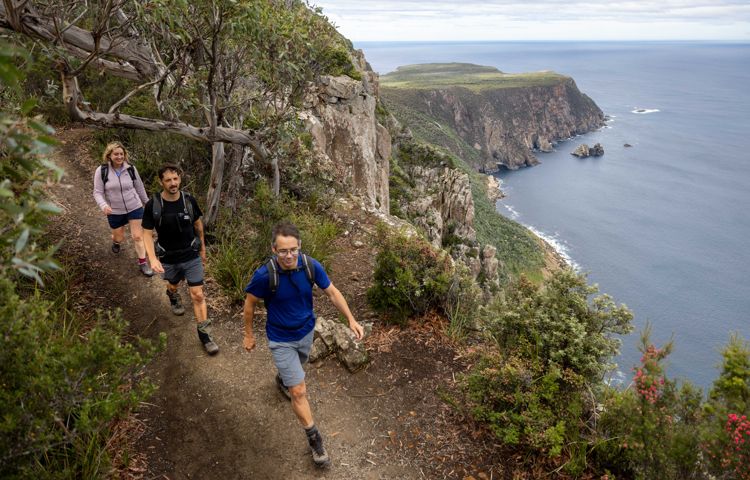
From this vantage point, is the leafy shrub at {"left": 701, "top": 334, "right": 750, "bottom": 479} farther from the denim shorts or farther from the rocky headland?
the rocky headland

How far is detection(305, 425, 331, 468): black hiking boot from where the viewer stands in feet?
16.3

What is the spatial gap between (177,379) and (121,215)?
3.05 m

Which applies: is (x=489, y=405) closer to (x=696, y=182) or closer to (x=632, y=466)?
(x=632, y=466)

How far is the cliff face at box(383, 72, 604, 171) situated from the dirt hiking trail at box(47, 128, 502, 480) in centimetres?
14561

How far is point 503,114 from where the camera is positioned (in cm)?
17875

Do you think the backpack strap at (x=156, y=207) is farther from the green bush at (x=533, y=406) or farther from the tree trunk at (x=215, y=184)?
the green bush at (x=533, y=406)

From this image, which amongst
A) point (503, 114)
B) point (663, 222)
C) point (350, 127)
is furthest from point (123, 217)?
point (503, 114)

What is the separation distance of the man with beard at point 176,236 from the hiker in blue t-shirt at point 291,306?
5.34 feet

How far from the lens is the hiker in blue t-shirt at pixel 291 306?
15.1 feet

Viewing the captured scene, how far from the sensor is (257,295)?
185 inches

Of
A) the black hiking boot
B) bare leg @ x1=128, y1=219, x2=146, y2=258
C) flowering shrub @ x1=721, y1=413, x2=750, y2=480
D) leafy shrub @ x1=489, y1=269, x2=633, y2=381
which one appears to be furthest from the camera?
bare leg @ x1=128, y1=219, x2=146, y2=258

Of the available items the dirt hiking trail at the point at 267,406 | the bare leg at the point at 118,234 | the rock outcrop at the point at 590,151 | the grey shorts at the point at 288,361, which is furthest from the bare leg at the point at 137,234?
the rock outcrop at the point at 590,151

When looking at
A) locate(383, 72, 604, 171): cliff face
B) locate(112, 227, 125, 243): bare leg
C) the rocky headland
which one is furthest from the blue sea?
locate(112, 227, 125, 243): bare leg

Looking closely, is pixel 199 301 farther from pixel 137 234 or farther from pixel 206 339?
pixel 137 234
